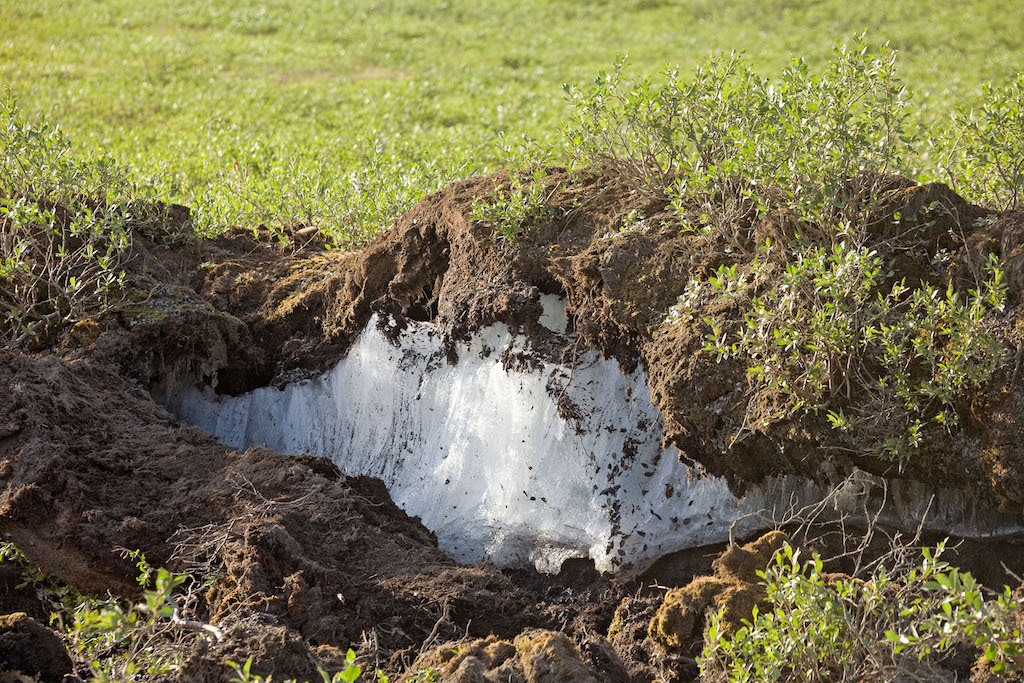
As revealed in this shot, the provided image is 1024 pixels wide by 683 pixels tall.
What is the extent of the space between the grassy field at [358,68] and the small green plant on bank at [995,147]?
12.8ft

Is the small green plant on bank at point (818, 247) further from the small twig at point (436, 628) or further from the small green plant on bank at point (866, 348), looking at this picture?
the small twig at point (436, 628)

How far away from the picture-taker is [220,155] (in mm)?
12438

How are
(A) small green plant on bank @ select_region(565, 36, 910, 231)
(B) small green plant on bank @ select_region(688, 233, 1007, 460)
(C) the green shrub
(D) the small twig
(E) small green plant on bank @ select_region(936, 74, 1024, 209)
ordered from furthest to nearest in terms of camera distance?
(C) the green shrub < (E) small green plant on bank @ select_region(936, 74, 1024, 209) < (A) small green plant on bank @ select_region(565, 36, 910, 231) < (D) the small twig < (B) small green plant on bank @ select_region(688, 233, 1007, 460)

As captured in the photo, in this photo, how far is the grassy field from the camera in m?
11.5

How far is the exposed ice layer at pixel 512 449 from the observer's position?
160 inches

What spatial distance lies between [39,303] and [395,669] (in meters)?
3.23

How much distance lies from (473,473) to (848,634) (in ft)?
7.17

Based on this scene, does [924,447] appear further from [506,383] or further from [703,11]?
[703,11]

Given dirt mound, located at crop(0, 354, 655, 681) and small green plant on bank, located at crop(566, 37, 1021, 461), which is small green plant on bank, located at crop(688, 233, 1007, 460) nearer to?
small green plant on bank, located at crop(566, 37, 1021, 461)

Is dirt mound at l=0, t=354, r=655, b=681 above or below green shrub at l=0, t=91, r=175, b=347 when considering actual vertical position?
below

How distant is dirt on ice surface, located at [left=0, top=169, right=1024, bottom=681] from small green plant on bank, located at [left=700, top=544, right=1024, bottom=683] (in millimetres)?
397

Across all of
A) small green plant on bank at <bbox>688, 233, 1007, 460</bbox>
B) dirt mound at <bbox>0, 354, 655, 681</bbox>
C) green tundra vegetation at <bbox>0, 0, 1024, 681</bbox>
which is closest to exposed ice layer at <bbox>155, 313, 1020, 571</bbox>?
dirt mound at <bbox>0, 354, 655, 681</bbox>

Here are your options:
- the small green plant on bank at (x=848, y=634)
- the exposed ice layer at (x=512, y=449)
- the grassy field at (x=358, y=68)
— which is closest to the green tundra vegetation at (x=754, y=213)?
the small green plant on bank at (x=848, y=634)

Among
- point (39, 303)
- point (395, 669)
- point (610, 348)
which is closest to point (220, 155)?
point (39, 303)
